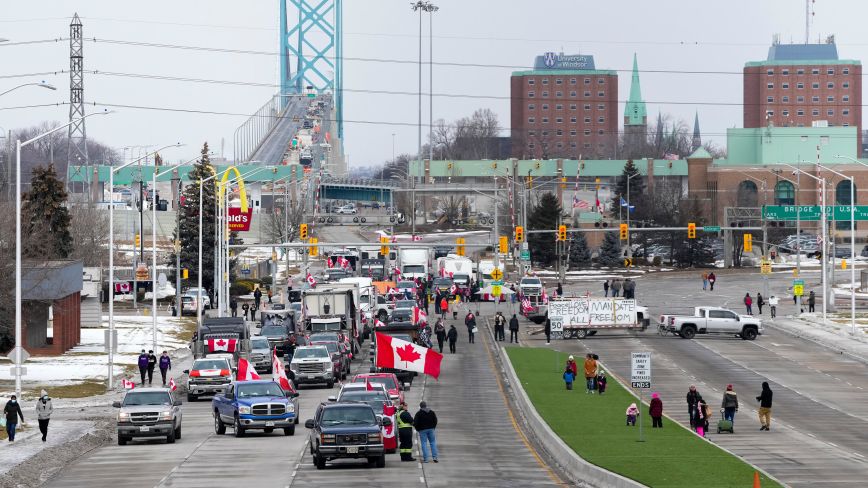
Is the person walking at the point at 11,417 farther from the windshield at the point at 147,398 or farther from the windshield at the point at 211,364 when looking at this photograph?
the windshield at the point at 211,364

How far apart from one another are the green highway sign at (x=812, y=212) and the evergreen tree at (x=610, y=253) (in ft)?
96.7

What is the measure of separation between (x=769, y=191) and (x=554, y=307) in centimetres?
9048

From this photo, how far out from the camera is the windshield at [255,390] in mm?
37500

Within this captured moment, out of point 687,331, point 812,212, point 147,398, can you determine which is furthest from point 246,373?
point 812,212

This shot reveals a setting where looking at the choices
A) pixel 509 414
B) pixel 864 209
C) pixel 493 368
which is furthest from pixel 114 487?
pixel 864 209

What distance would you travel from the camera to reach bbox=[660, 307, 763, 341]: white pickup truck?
7131cm

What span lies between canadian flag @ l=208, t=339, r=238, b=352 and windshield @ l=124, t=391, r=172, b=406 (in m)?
21.9

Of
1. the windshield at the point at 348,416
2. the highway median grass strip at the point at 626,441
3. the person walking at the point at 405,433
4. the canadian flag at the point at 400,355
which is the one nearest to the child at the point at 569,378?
the highway median grass strip at the point at 626,441

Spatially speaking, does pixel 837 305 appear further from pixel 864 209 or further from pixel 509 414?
pixel 509 414

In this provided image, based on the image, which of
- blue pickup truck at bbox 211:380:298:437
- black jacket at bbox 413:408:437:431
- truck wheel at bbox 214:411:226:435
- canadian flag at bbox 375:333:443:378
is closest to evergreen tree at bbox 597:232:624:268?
canadian flag at bbox 375:333:443:378

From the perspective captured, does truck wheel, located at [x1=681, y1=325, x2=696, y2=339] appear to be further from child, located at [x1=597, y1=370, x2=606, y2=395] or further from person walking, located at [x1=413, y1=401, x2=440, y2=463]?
person walking, located at [x1=413, y1=401, x2=440, y2=463]

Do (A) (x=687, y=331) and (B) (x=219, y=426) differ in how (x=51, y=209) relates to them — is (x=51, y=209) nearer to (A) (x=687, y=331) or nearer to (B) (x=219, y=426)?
(A) (x=687, y=331)

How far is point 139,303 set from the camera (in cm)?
10031

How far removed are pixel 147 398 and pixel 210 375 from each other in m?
11.4
